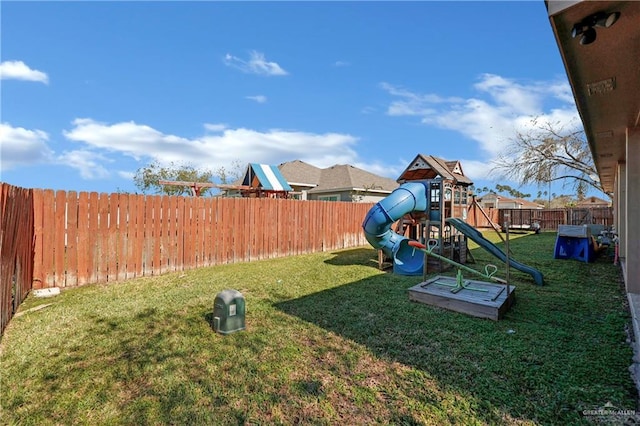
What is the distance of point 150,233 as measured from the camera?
21.4ft

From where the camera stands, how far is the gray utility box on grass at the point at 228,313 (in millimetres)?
3402

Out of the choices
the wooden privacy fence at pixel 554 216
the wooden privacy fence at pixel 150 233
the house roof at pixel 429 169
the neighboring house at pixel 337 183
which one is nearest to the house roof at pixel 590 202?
the wooden privacy fence at pixel 554 216

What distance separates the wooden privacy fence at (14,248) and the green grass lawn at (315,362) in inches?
11.4

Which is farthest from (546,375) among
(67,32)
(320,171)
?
(320,171)

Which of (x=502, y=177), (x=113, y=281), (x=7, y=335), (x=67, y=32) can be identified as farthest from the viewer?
(x=502, y=177)

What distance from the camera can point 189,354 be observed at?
294 centimetres

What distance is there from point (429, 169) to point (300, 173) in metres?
11.6

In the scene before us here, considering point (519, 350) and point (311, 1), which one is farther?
point (311, 1)

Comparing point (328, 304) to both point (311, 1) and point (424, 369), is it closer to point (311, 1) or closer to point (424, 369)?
point (424, 369)

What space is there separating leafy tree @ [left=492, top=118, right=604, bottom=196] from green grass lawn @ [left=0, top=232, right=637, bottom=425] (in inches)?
808

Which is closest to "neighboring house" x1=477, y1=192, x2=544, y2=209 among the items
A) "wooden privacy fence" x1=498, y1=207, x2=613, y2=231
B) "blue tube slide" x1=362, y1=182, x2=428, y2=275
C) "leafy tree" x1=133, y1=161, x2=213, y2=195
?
"wooden privacy fence" x1=498, y1=207, x2=613, y2=231

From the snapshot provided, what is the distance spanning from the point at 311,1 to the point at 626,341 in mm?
9521

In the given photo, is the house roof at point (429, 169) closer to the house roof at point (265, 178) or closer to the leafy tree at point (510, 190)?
the house roof at point (265, 178)

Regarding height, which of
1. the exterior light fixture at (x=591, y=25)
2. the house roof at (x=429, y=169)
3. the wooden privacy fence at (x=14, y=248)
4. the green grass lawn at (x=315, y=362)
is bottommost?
the green grass lawn at (x=315, y=362)
